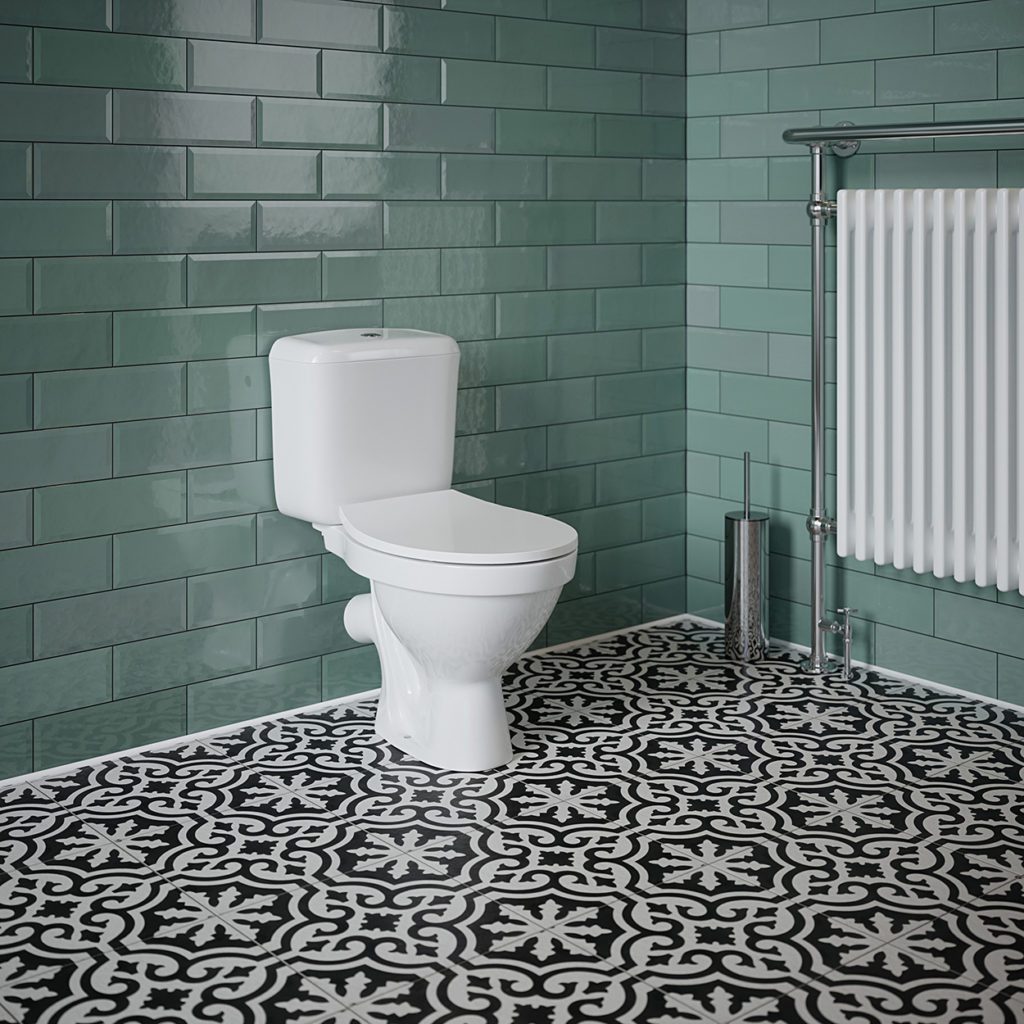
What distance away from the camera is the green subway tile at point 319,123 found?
2998 millimetres

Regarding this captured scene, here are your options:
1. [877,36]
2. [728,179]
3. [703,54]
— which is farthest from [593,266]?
[877,36]

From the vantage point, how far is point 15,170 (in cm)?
267

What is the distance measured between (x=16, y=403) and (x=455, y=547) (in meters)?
0.92

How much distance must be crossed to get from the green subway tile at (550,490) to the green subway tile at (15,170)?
4.51 ft

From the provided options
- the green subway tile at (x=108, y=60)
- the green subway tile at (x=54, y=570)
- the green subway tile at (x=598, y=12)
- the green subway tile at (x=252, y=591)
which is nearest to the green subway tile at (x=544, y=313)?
the green subway tile at (x=598, y=12)

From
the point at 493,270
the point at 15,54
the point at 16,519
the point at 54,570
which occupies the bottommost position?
the point at 54,570

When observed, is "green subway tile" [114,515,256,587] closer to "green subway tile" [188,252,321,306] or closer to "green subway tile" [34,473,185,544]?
"green subway tile" [34,473,185,544]

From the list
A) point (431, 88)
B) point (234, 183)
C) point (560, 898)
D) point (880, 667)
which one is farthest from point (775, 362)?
point (560, 898)

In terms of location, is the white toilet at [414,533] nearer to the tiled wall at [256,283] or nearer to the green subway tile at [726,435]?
the tiled wall at [256,283]

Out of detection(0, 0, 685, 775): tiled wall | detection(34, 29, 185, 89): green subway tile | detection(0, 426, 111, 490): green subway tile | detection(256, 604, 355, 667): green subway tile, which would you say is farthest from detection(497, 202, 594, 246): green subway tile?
detection(0, 426, 111, 490): green subway tile

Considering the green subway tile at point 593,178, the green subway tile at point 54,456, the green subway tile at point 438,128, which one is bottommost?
the green subway tile at point 54,456

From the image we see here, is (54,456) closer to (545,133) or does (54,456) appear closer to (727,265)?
(545,133)

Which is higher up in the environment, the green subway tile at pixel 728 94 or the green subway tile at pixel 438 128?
the green subway tile at pixel 728 94

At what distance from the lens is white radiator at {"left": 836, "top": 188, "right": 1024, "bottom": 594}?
298 centimetres
